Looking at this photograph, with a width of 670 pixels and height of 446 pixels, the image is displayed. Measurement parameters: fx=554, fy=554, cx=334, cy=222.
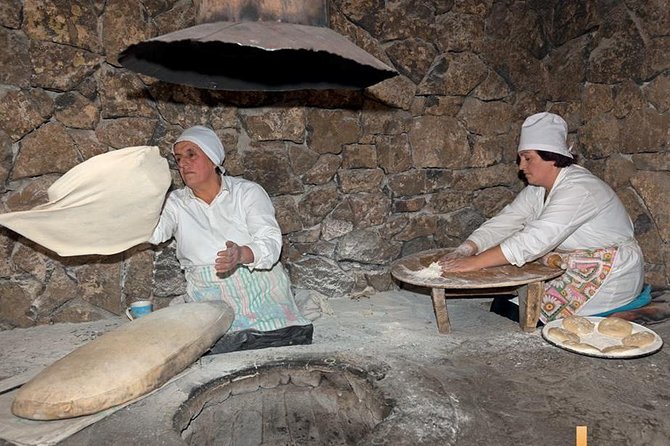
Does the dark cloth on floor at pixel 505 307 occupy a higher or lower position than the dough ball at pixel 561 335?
lower

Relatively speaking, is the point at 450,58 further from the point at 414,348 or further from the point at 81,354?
the point at 81,354

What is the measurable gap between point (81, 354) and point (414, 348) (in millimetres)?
1428

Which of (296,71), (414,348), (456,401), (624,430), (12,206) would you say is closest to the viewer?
(624,430)

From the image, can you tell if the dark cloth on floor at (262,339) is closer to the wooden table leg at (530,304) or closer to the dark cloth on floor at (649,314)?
the wooden table leg at (530,304)

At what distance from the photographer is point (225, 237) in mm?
2826

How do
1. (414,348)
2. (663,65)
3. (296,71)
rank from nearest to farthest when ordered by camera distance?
1. (296,71)
2. (414,348)
3. (663,65)

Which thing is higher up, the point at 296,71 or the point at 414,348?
the point at 296,71

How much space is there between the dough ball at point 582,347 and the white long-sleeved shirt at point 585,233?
50 cm

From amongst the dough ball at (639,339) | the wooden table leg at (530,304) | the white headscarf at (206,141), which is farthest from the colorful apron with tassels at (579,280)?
the white headscarf at (206,141)

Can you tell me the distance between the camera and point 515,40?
387cm

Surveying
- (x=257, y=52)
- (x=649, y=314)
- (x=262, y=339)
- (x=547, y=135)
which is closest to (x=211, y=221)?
(x=262, y=339)

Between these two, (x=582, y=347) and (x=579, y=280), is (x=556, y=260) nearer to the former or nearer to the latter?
(x=579, y=280)

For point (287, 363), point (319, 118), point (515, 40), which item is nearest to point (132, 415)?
point (287, 363)

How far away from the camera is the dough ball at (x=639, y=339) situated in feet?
7.40
